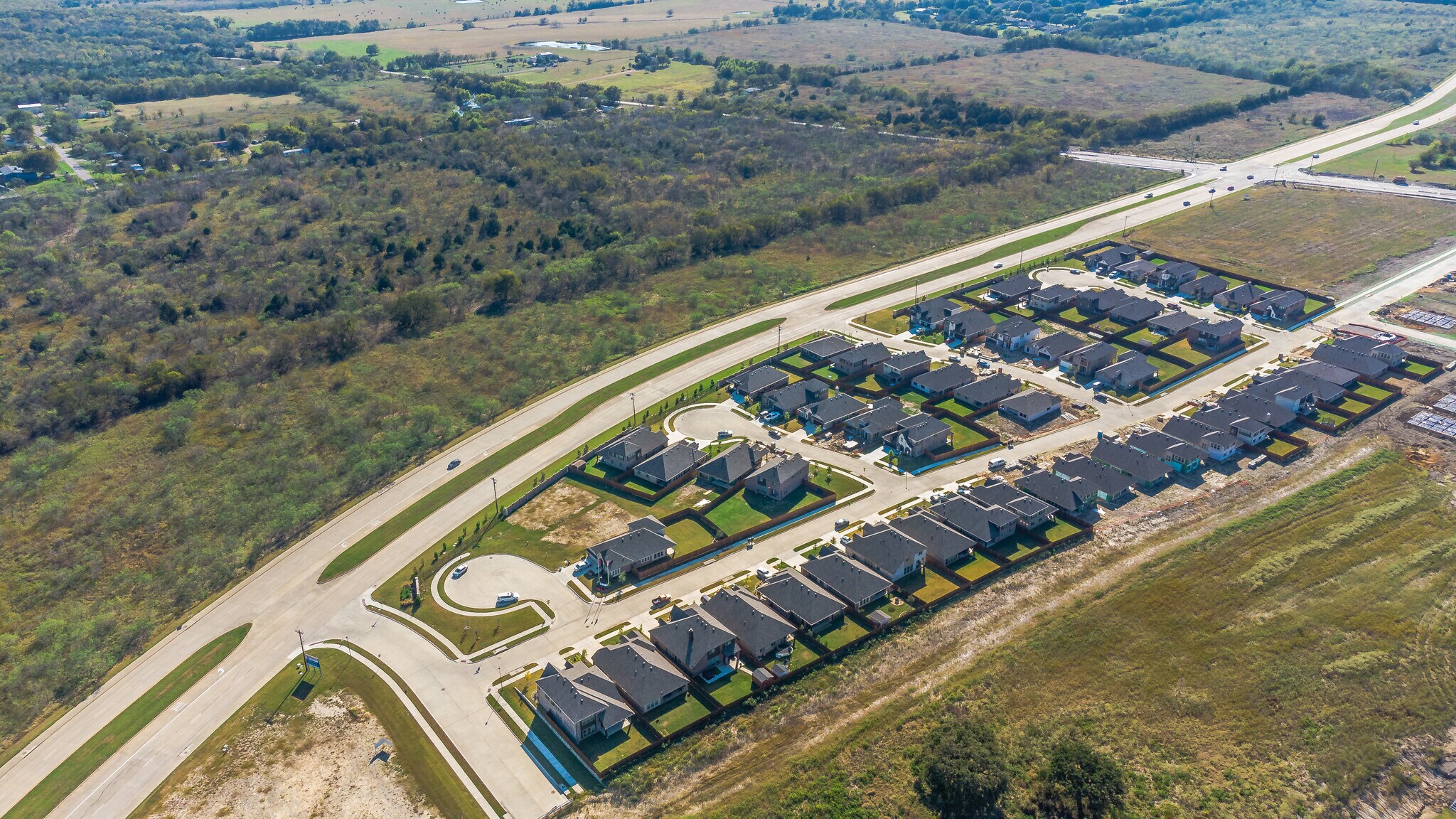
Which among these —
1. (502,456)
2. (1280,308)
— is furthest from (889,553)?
(1280,308)

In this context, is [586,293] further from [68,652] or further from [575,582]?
[68,652]

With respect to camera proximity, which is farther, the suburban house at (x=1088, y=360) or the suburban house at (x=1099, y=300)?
the suburban house at (x=1099, y=300)

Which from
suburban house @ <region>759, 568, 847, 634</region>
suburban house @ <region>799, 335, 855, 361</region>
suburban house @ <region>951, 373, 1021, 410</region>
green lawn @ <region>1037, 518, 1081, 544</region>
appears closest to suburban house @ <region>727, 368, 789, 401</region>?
suburban house @ <region>799, 335, 855, 361</region>

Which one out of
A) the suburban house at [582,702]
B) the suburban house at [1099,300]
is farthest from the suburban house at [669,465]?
the suburban house at [1099,300]

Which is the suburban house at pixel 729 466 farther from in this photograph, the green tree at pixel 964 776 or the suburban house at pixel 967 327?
the suburban house at pixel 967 327

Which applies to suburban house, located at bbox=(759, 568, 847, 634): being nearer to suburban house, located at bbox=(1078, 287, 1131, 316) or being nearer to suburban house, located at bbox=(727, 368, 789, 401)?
suburban house, located at bbox=(727, 368, 789, 401)
